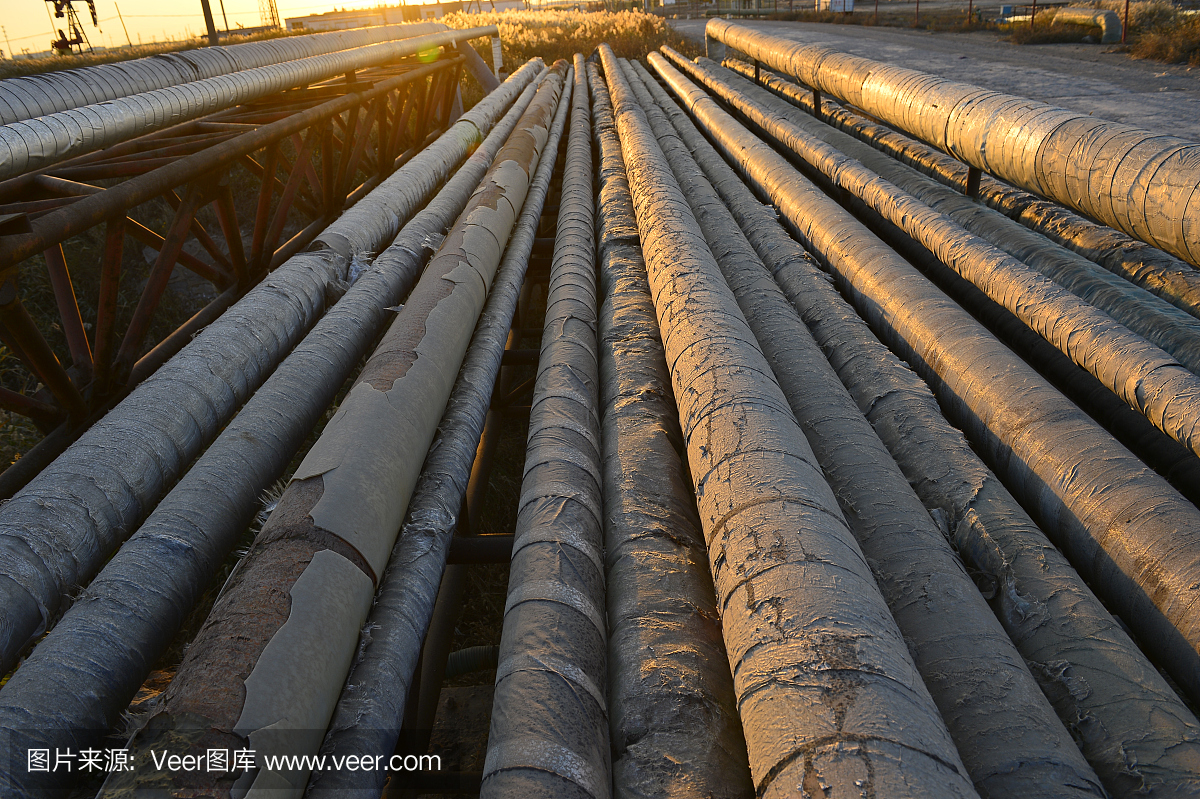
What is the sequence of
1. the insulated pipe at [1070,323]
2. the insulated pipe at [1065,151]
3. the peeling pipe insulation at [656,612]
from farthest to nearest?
1. the insulated pipe at [1065,151]
2. the insulated pipe at [1070,323]
3. the peeling pipe insulation at [656,612]

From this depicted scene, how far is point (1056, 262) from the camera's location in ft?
12.6

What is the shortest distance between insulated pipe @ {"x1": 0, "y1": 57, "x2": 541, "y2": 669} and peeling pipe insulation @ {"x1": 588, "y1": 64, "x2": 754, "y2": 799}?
6.47 ft

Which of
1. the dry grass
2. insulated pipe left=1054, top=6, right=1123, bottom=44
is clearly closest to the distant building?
the dry grass

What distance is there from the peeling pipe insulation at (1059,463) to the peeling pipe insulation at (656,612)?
1.45 metres

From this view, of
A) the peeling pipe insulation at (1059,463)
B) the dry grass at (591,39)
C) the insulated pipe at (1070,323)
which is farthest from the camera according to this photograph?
the dry grass at (591,39)

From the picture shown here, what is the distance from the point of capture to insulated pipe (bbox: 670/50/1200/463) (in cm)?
257

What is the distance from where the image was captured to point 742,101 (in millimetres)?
9406

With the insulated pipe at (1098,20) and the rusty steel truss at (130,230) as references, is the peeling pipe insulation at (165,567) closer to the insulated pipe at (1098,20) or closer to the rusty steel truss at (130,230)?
the rusty steel truss at (130,230)

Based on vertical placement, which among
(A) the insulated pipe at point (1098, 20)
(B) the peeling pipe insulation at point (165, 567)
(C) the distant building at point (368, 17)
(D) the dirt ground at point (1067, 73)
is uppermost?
(C) the distant building at point (368, 17)

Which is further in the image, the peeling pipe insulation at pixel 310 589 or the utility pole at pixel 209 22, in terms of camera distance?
the utility pole at pixel 209 22

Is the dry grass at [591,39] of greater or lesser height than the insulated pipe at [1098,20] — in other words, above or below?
above

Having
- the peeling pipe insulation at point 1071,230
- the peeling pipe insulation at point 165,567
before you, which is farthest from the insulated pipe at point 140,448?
the peeling pipe insulation at point 1071,230

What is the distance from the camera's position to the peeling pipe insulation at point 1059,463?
2117mm

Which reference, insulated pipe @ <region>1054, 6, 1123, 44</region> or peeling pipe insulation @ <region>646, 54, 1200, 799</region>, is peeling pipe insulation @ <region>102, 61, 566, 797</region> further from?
insulated pipe @ <region>1054, 6, 1123, 44</region>
